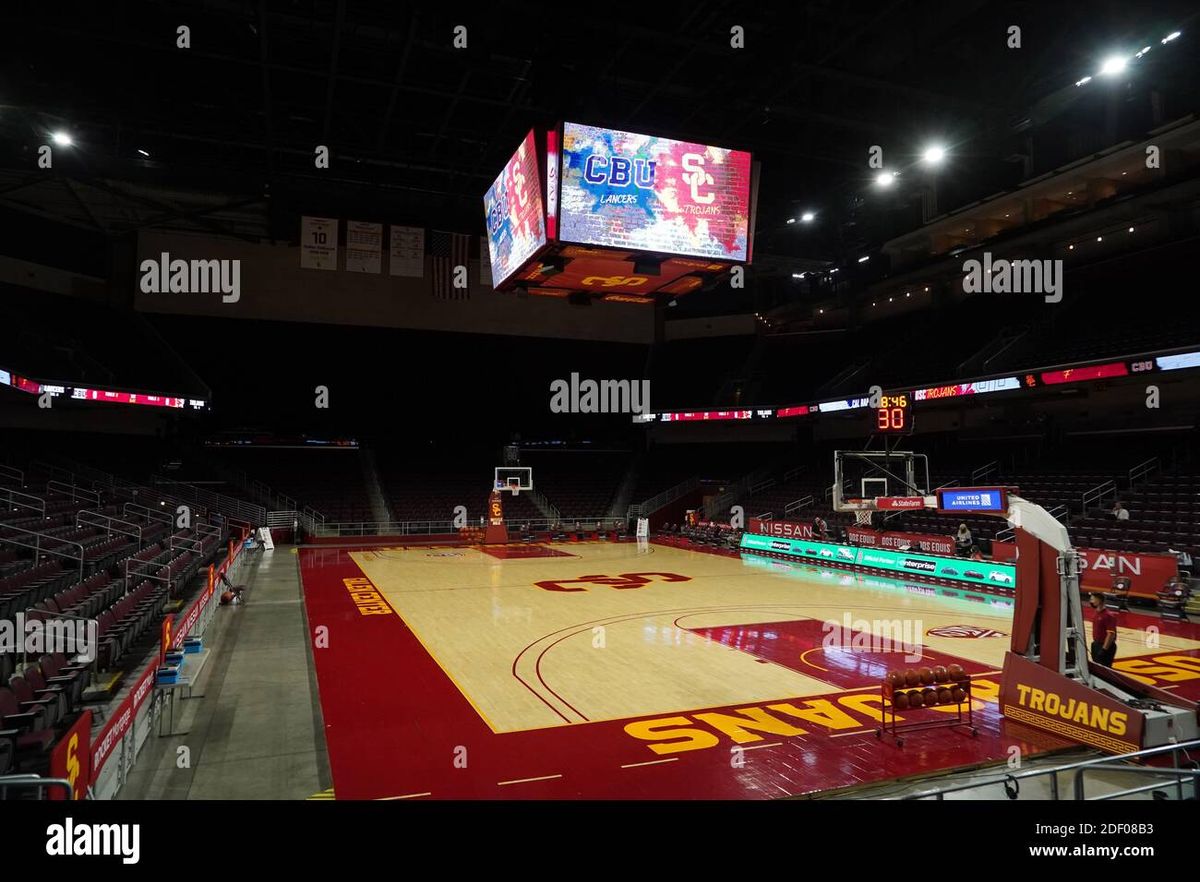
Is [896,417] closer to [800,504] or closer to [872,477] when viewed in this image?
[872,477]

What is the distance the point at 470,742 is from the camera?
7859mm

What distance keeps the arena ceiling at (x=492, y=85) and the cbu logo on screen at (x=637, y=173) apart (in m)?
0.55

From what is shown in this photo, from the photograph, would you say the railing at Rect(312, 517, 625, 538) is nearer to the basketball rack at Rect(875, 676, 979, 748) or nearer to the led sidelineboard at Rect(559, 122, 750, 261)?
the led sidelineboard at Rect(559, 122, 750, 261)

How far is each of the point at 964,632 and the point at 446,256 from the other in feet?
64.8

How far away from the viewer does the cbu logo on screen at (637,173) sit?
10.9 metres

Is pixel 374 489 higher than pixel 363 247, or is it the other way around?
pixel 363 247

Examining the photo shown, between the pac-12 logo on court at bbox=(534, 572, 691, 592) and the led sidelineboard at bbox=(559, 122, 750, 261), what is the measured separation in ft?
35.9

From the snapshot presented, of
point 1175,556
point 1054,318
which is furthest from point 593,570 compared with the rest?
point 1054,318

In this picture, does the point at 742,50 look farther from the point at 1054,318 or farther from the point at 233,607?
the point at 1054,318

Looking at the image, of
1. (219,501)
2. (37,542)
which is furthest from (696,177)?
(219,501)

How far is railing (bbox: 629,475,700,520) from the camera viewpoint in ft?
120

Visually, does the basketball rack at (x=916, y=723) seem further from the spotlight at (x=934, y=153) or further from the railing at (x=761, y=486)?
the railing at (x=761, y=486)

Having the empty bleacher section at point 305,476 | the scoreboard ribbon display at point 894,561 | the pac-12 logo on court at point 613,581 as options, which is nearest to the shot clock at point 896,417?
the scoreboard ribbon display at point 894,561

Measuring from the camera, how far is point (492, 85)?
1688cm
